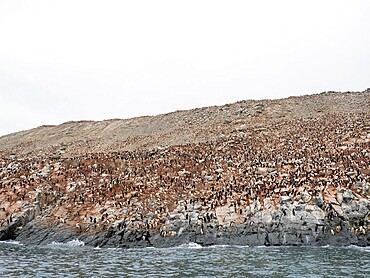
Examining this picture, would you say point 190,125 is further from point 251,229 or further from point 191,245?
point 191,245

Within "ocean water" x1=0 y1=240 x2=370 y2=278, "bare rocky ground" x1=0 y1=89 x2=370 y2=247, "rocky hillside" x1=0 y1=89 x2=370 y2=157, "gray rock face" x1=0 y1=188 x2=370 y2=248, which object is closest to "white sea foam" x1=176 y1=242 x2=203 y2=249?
"ocean water" x1=0 y1=240 x2=370 y2=278

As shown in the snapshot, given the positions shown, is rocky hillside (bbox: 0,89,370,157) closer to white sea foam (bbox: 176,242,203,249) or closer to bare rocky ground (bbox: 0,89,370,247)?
bare rocky ground (bbox: 0,89,370,247)

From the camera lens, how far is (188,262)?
61.0 ft

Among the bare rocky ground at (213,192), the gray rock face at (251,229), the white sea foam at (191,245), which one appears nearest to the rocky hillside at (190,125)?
the bare rocky ground at (213,192)

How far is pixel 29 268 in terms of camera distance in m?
17.2

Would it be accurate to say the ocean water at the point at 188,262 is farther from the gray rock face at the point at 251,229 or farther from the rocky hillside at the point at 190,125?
the rocky hillside at the point at 190,125

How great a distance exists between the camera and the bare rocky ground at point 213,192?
82.6 ft

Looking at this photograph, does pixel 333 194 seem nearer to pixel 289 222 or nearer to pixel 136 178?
pixel 289 222

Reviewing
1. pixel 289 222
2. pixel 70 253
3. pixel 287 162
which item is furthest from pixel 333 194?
pixel 70 253

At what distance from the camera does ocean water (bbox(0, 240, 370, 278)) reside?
1594 cm

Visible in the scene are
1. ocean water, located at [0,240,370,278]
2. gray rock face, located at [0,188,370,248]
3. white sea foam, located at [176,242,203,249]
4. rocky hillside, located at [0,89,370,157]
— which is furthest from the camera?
rocky hillside, located at [0,89,370,157]

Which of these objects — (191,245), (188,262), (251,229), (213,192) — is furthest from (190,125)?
(188,262)

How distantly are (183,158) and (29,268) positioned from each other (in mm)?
21695

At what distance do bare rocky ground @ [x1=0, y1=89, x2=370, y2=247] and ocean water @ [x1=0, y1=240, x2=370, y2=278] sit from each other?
6.55ft
